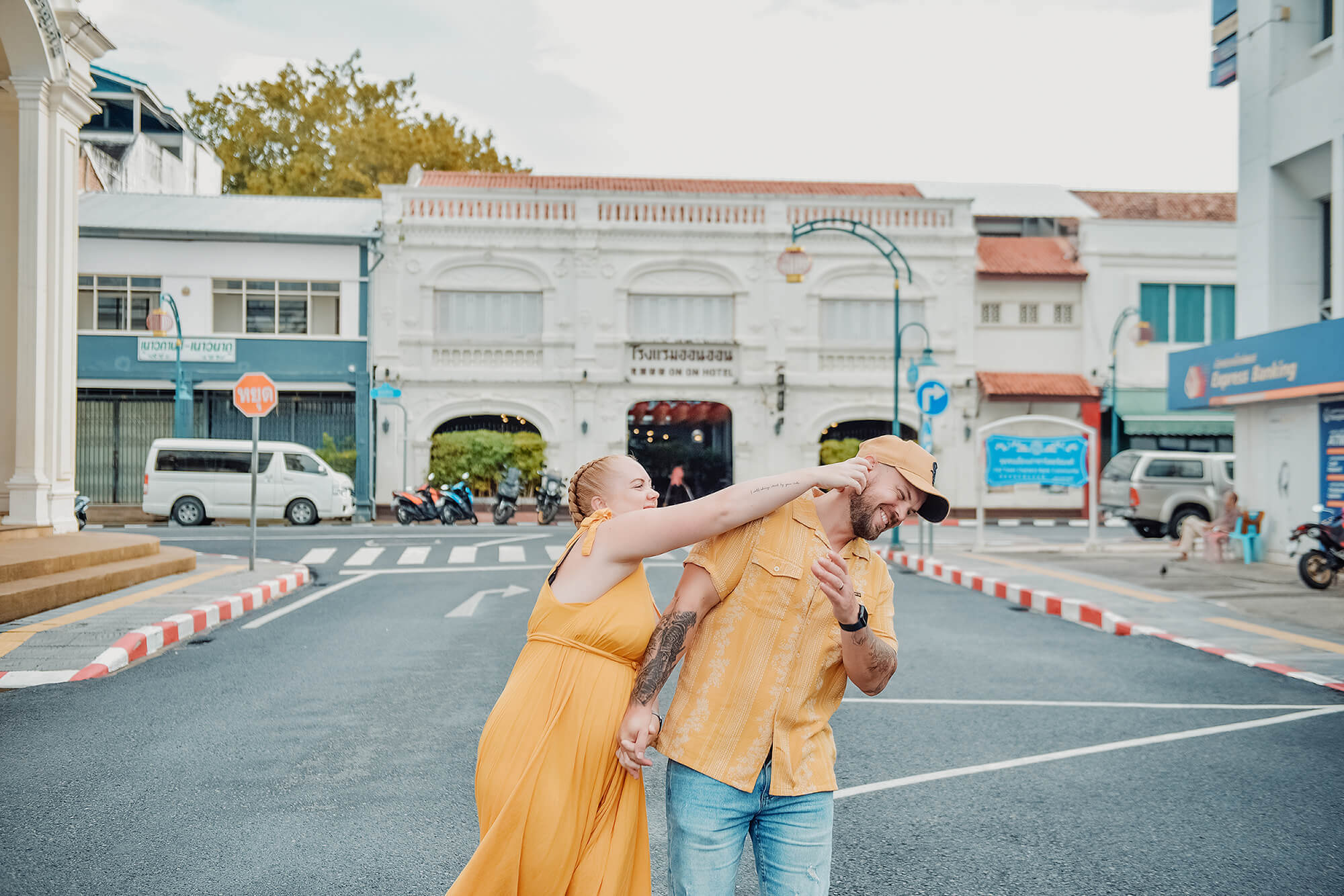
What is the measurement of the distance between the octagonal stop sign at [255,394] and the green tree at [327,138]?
24529 mm

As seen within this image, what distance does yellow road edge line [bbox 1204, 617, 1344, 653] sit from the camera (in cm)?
890

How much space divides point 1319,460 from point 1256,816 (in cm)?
1190

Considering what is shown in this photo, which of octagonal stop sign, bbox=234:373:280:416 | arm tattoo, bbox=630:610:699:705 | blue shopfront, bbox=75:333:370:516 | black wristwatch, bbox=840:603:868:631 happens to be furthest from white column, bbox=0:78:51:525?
blue shopfront, bbox=75:333:370:516

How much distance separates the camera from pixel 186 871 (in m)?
3.90

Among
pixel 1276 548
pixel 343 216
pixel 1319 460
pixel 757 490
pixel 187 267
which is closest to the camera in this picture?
pixel 757 490

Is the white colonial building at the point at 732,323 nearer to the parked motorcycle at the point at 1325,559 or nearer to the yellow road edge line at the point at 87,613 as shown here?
the yellow road edge line at the point at 87,613

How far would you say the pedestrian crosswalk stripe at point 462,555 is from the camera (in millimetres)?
16156

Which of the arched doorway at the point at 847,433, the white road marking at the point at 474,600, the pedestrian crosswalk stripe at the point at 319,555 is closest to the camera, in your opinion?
the white road marking at the point at 474,600

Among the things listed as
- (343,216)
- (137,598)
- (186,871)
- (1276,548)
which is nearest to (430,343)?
(343,216)

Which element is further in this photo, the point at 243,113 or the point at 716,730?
the point at 243,113

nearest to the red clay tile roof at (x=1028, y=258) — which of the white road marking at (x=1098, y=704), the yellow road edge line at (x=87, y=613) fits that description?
the yellow road edge line at (x=87, y=613)

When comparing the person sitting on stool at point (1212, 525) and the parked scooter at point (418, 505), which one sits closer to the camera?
the person sitting on stool at point (1212, 525)

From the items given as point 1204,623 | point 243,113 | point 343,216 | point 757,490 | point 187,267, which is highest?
point 243,113

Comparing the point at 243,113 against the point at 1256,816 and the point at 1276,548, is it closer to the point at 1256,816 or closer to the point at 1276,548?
the point at 1276,548
